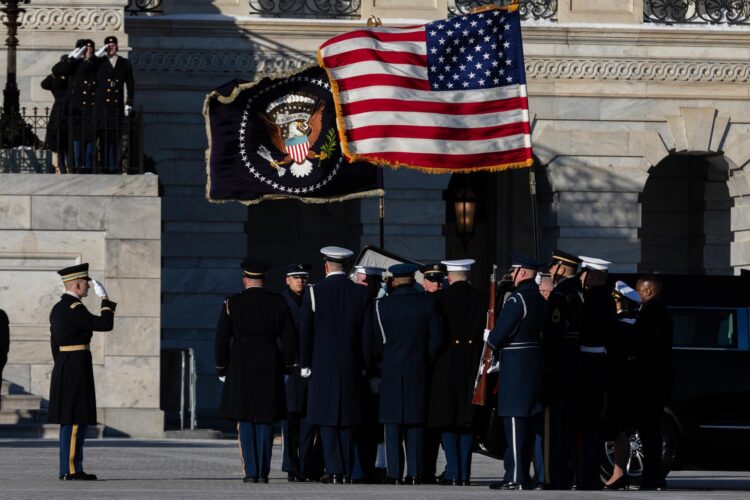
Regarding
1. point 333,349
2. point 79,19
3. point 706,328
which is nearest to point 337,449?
point 333,349

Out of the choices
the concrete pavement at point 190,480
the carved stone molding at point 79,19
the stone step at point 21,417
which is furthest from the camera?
the carved stone molding at point 79,19

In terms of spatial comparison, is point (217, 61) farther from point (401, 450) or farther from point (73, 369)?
point (401, 450)

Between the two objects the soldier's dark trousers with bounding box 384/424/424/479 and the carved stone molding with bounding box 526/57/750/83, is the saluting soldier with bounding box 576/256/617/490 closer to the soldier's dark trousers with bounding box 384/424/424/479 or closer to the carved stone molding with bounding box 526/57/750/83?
the soldier's dark trousers with bounding box 384/424/424/479

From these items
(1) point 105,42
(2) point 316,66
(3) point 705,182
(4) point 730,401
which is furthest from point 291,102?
(3) point 705,182

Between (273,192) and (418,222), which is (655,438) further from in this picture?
(418,222)

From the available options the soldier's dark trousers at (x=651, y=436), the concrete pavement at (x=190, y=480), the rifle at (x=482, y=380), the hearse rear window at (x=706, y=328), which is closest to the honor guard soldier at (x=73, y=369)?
the concrete pavement at (x=190, y=480)

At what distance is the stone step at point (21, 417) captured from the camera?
24453mm

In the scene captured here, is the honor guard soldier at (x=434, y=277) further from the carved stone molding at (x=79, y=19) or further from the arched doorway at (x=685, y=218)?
the arched doorway at (x=685, y=218)

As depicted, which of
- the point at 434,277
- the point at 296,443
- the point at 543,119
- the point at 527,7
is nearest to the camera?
the point at 296,443

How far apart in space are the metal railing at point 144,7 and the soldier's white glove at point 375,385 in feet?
46.6

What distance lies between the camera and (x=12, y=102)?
85.6 feet

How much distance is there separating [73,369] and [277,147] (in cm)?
680

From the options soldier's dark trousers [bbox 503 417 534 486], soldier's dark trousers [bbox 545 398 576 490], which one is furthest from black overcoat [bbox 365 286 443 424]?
soldier's dark trousers [bbox 545 398 576 490]

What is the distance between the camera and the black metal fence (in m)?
25.2
